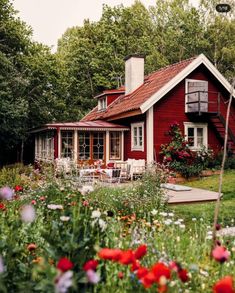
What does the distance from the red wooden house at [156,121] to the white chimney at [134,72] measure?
19.9 inches

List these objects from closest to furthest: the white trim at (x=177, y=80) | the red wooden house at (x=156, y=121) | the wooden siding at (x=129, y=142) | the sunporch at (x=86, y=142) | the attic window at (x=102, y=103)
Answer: the white trim at (x=177, y=80) < the red wooden house at (x=156, y=121) < the wooden siding at (x=129, y=142) < the sunporch at (x=86, y=142) < the attic window at (x=102, y=103)

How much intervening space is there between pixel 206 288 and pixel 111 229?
1306mm

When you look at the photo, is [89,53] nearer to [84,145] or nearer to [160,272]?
[84,145]

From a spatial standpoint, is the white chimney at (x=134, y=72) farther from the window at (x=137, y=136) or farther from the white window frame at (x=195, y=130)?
the white window frame at (x=195, y=130)

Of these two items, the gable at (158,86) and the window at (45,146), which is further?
the window at (45,146)

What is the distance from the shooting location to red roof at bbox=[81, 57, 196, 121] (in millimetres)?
18023

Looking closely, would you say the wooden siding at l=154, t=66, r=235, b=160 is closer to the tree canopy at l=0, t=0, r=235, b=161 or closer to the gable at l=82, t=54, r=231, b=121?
the gable at l=82, t=54, r=231, b=121

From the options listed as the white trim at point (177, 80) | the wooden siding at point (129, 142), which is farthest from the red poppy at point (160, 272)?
the wooden siding at point (129, 142)

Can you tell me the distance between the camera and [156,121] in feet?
59.2

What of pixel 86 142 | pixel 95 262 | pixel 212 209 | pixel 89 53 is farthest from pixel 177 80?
pixel 89 53

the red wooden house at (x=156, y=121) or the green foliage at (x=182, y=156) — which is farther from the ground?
the red wooden house at (x=156, y=121)

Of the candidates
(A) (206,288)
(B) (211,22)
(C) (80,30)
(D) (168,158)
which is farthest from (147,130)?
(B) (211,22)

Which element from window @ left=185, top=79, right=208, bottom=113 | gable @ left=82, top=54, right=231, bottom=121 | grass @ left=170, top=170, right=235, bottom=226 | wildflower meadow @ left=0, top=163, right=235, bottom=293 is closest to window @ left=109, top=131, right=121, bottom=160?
gable @ left=82, top=54, right=231, bottom=121

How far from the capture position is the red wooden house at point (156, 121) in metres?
17.9
